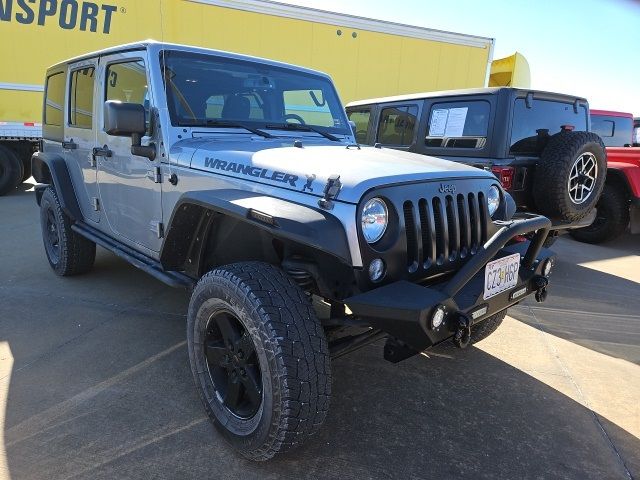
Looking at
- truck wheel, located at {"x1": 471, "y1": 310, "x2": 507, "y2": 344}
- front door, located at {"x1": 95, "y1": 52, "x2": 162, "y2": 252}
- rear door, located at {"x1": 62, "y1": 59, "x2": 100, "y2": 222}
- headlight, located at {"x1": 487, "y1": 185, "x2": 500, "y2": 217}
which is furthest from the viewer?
rear door, located at {"x1": 62, "y1": 59, "x2": 100, "y2": 222}

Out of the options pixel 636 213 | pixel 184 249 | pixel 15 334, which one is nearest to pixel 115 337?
pixel 15 334

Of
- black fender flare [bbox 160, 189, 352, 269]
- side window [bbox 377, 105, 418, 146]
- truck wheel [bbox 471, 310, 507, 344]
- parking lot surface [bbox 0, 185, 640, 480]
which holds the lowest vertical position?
parking lot surface [bbox 0, 185, 640, 480]

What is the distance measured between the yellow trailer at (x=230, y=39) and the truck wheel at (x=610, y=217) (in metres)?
4.97

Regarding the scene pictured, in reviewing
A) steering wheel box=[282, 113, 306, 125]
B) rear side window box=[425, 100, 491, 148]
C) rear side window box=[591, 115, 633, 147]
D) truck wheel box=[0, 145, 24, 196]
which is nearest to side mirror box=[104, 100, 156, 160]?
steering wheel box=[282, 113, 306, 125]

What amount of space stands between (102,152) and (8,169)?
22.2ft

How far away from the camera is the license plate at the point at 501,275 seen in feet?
6.89

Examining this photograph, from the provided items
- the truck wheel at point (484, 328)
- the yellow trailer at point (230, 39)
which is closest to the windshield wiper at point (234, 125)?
the truck wheel at point (484, 328)

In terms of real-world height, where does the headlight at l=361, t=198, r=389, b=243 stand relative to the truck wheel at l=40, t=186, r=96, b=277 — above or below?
above

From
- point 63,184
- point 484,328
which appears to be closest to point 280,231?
point 484,328

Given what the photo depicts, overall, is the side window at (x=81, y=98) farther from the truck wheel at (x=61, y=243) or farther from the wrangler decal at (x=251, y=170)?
the wrangler decal at (x=251, y=170)

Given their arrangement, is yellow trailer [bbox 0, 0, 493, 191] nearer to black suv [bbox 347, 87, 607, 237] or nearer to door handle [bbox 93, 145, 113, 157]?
black suv [bbox 347, 87, 607, 237]

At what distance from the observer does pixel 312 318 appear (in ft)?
6.46

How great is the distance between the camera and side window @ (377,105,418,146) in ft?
19.2

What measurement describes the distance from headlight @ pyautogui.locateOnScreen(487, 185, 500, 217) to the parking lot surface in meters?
1.11
